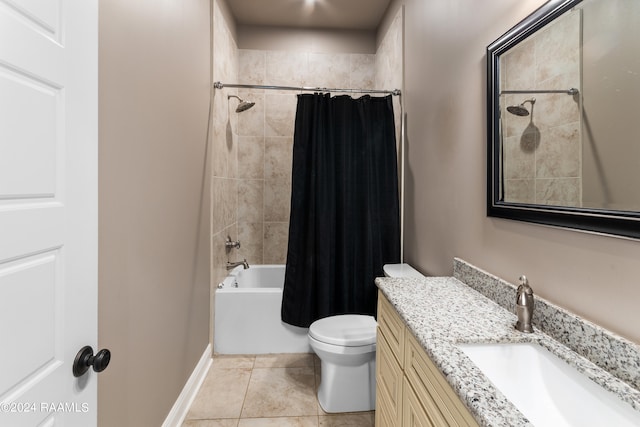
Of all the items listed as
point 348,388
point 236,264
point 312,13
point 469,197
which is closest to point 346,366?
point 348,388

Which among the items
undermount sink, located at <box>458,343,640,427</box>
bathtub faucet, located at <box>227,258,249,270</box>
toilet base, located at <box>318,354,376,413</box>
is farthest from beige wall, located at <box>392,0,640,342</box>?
bathtub faucet, located at <box>227,258,249,270</box>

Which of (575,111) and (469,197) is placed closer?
(575,111)

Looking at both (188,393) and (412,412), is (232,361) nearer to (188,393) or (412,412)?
(188,393)

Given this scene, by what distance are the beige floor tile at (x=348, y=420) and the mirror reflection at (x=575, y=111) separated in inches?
56.5

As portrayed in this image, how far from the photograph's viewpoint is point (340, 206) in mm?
2340

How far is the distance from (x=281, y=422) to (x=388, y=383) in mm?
809

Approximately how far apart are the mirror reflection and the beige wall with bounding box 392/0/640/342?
0.13 meters

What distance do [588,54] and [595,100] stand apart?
0.14m

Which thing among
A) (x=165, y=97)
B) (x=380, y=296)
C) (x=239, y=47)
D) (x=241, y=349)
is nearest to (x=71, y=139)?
(x=165, y=97)

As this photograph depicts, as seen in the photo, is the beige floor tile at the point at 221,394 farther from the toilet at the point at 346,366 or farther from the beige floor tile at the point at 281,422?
the toilet at the point at 346,366

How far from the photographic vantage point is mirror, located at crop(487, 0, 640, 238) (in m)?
0.80

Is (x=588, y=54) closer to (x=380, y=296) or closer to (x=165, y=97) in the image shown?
(x=380, y=296)

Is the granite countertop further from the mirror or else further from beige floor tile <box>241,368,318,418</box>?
beige floor tile <box>241,368,318,418</box>

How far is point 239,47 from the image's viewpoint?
10.7 feet
